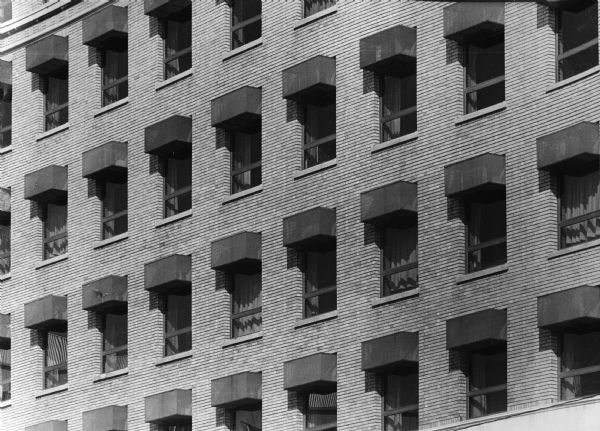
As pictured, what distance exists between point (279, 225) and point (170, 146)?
15.8 feet

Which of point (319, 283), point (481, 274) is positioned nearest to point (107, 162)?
point (319, 283)

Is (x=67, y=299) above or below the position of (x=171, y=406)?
above

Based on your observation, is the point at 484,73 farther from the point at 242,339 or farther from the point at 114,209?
the point at 114,209

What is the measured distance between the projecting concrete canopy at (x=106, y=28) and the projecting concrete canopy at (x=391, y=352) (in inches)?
516

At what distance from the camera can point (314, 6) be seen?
47.4m

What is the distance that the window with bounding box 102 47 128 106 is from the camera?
5378cm

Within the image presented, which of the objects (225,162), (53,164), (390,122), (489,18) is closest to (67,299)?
(53,164)

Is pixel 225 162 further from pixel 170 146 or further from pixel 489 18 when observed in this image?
pixel 489 18

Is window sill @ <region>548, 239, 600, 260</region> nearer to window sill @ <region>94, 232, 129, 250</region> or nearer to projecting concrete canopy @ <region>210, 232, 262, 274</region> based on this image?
projecting concrete canopy @ <region>210, 232, 262, 274</region>

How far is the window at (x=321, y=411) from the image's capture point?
45.5 meters

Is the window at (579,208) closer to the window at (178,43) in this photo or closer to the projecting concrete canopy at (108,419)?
the window at (178,43)

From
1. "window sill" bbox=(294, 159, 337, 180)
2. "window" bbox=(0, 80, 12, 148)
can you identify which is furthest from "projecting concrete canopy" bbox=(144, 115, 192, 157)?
"window" bbox=(0, 80, 12, 148)

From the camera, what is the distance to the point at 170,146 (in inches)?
2000

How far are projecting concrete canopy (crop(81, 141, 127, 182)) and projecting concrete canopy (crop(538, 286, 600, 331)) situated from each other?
51.6 ft
